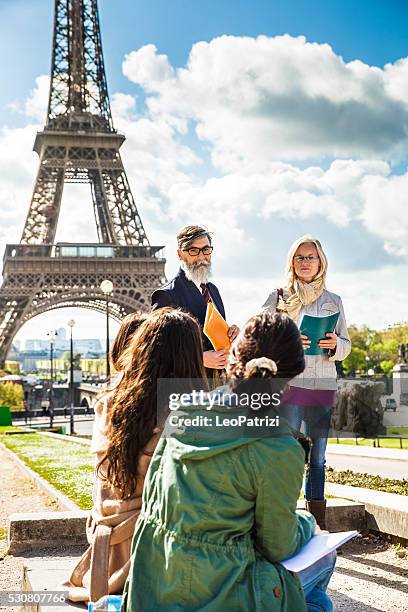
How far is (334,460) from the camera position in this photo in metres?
17.0

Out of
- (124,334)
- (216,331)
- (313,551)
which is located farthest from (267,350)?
(216,331)

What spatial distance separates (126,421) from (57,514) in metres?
3.45

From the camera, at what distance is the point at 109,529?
339 cm

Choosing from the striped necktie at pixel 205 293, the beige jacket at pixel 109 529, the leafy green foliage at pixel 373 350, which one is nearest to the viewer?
the beige jacket at pixel 109 529

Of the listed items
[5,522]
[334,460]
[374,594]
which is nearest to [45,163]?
[334,460]

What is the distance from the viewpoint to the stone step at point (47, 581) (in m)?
3.66

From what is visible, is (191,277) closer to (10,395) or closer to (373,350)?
(10,395)

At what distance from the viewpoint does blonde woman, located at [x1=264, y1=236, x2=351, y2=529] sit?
498cm

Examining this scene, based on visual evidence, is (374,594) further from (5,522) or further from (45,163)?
(45,163)

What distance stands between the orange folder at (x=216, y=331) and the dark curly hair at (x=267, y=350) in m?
1.81

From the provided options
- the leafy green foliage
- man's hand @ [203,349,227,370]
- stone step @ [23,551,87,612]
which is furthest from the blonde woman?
the leafy green foliage

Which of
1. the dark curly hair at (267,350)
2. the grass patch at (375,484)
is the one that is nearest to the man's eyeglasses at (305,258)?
the dark curly hair at (267,350)

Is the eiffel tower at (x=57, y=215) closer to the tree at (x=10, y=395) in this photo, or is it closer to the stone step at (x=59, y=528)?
the tree at (x=10, y=395)

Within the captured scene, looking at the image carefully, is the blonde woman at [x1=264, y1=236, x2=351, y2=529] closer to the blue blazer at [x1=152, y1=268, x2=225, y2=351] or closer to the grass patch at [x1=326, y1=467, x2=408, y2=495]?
the blue blazer at [x1=152, y1=268, x2=225, y2=351]
